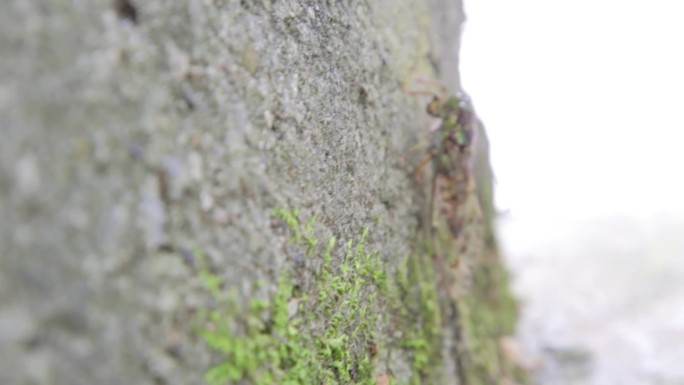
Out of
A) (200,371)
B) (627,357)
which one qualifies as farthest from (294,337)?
(627,357)

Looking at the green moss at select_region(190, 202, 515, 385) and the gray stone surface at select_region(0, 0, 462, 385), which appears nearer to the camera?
the gray stone surface at select_region(0, 0, 462, 385)

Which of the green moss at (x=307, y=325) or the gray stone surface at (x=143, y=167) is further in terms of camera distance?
the green moss at (x=307, y=325)

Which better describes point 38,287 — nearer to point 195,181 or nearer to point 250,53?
point 195,181

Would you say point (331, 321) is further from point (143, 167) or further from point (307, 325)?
point (143, 167)

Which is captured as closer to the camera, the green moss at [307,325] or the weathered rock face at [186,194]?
the weathered rock face at [186,194]

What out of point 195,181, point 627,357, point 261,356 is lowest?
point 261,356

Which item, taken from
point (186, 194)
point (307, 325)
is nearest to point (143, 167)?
point (186, 194)

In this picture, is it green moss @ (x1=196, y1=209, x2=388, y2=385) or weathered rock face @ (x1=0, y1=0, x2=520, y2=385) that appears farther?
green moss @ (x1=196, y1=209, x2=388, y2=385)

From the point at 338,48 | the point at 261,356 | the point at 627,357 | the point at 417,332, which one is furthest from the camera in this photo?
the point at 627,357
